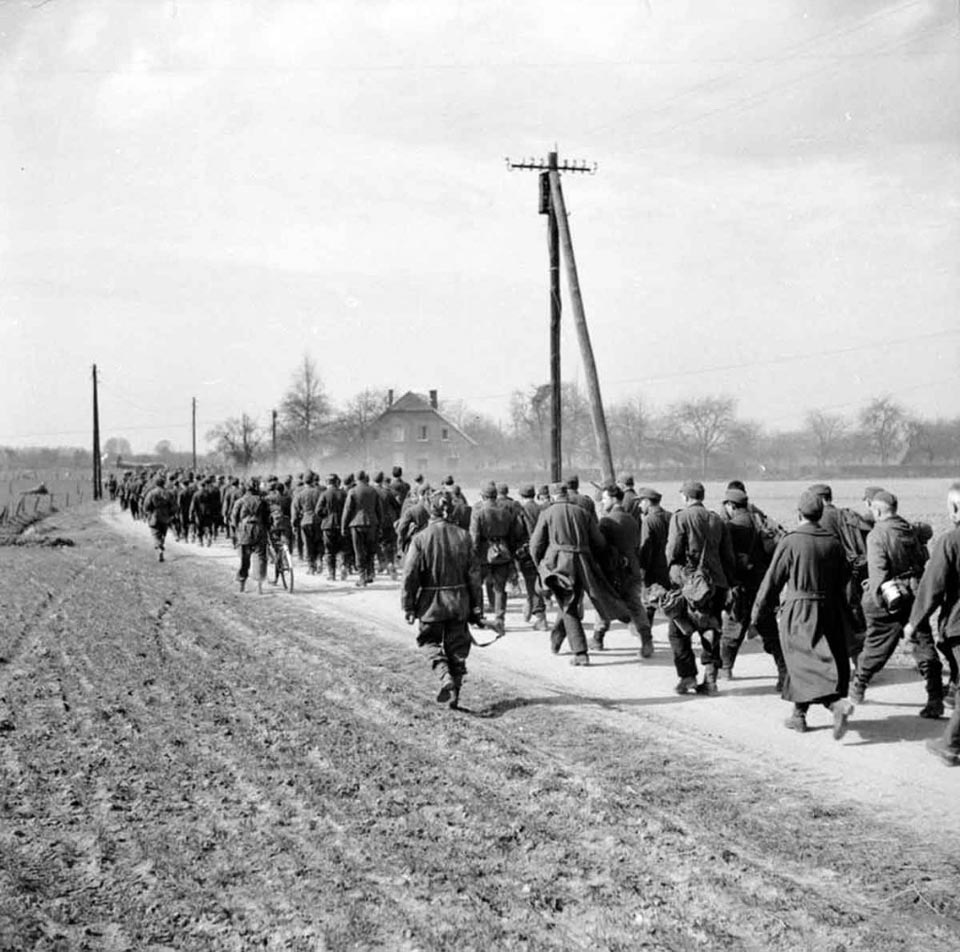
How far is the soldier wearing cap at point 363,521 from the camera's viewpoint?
16812mm

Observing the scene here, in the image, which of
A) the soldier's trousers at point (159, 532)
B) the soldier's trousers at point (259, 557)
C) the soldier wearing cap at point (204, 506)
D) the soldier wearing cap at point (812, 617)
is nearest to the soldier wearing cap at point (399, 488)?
the soldier's trousers at point (259, 557)

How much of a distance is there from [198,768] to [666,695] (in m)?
4.12

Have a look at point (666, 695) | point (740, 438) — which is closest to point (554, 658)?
point (666, 695)

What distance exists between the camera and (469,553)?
332 inches

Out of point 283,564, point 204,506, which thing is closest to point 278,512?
point 283,564

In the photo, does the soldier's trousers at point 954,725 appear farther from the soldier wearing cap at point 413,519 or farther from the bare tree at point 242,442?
the bare tree at point 242,442

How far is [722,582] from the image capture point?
→ 8.73 metres

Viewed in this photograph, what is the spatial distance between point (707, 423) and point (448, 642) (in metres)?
65.4

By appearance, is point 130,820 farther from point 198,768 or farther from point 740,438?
point 740,438

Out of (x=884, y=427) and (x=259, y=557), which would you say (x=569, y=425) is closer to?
(x=884, y=427)

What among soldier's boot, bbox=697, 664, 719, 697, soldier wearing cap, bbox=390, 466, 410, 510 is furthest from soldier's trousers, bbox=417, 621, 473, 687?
soldier wearing cap, bbox=390, 466, 410, 510

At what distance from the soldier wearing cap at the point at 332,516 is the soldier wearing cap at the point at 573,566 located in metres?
7.80

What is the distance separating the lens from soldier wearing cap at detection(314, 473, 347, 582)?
17828 mm

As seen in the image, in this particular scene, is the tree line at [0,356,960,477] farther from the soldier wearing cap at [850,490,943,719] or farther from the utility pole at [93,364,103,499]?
the soldier wearing cap at [850,490,943,719]
